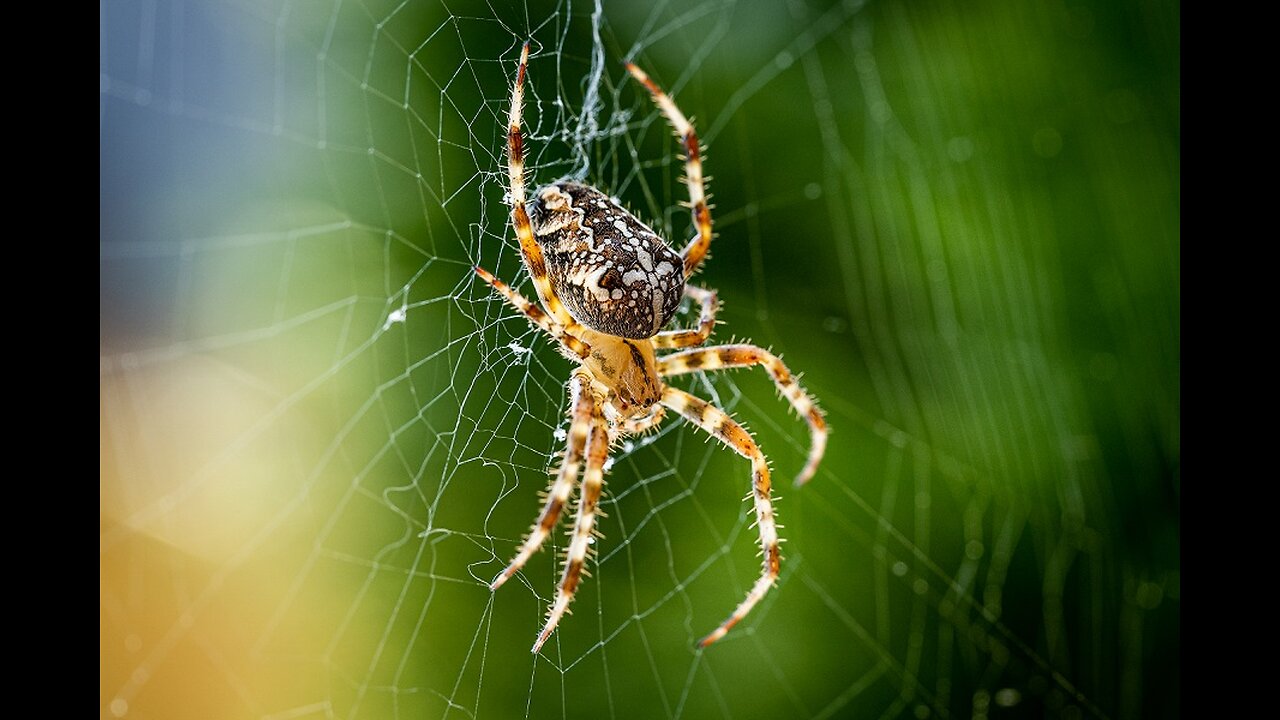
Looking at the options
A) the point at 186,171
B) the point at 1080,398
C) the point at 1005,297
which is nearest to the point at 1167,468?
the point at 1080,398

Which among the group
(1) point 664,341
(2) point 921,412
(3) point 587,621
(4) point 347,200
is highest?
(4) point 347,200

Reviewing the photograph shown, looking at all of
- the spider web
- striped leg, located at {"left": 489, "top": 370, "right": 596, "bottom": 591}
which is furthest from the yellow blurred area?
striped leg, located at {"left": 489, "top": 370, "right": 596, "bottom": 591}

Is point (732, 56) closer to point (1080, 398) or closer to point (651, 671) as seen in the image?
point (1080, 398)

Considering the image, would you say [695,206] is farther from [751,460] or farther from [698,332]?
[751,460]

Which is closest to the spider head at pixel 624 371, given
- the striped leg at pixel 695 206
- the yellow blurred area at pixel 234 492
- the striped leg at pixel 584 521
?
the striped leg at pixel 584 521

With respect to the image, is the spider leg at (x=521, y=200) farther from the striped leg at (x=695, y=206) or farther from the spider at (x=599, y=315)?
the striped leg at (x=695, y=206)
